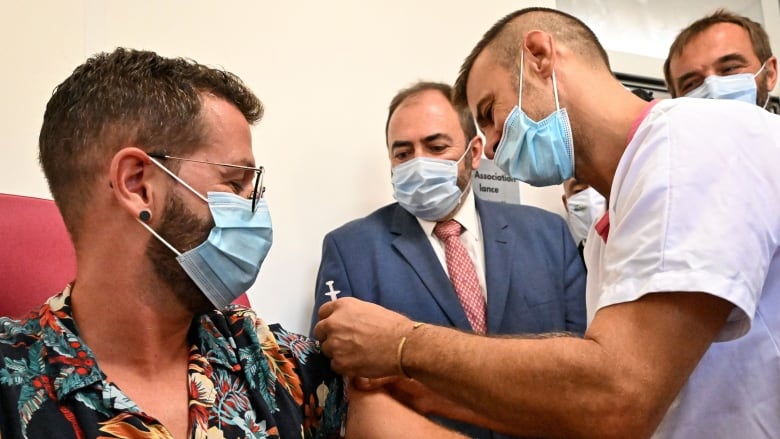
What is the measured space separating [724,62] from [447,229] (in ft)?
4.29

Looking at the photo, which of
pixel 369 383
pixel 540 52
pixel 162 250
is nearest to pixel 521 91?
pixel 540 52

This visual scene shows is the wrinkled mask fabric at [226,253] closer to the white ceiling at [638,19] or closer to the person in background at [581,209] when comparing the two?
the person in background at [581,209]

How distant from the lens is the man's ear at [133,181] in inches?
47.0

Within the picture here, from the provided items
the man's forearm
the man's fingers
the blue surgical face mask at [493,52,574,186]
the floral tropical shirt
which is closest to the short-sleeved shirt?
the man's forearm

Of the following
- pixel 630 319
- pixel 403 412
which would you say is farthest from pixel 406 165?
pixel 630 319

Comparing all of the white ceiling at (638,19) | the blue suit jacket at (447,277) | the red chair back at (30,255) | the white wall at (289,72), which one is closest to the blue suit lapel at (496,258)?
the blue suit jacket at (447,277)

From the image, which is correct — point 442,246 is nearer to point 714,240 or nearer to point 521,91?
point 521,91

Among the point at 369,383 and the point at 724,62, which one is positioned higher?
the point at 724,62

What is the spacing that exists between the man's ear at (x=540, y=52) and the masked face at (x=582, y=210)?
1.31 meters

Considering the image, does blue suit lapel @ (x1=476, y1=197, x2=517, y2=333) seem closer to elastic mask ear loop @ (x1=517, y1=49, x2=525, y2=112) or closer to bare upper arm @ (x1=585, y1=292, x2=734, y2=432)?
elastic mask ear loop @ (x1=517, y1=49, x2=525, y2=112)

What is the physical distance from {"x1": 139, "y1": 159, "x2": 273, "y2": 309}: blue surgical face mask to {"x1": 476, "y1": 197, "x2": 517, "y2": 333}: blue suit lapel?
102 cm

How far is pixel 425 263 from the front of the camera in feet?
7.20

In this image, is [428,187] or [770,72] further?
[770,72]

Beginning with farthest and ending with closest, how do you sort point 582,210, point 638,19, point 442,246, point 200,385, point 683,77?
point 638,19 < point 582,210 < point 683,77 < point 442,246 < point 200,385
